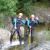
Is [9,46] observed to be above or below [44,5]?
below

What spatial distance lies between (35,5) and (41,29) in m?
5.65

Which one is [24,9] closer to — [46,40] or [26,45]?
[46,40]

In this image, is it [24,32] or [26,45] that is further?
[24,32]

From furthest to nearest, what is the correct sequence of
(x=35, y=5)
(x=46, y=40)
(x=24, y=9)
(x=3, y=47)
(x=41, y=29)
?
(x=35, y=5) → (x=24, y=9) → (x=41, y=29) → (x=46, y=40) → (x=3, y=47)

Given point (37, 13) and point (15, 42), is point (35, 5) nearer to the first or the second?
point (37, 13)

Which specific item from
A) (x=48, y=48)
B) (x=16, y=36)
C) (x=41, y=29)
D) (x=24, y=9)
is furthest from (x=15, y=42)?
(x=24, y=9)

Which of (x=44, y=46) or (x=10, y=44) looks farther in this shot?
(x=10, y=44)

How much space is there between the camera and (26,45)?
14.3 metres

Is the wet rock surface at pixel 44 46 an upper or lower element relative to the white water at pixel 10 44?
lower

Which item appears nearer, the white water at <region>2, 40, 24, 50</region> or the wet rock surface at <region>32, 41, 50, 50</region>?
the wet rock surface at <region>32, 41, 50, 50</region>

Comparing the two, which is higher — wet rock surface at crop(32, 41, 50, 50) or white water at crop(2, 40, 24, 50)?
white water at crop(2, 40, 24, 50)

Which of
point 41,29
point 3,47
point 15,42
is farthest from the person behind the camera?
point 41,29

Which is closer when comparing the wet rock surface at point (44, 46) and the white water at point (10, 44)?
the wet rock surface at point (44, 46)

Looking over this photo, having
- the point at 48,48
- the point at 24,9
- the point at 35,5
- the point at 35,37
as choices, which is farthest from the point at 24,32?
the point at 35,5
